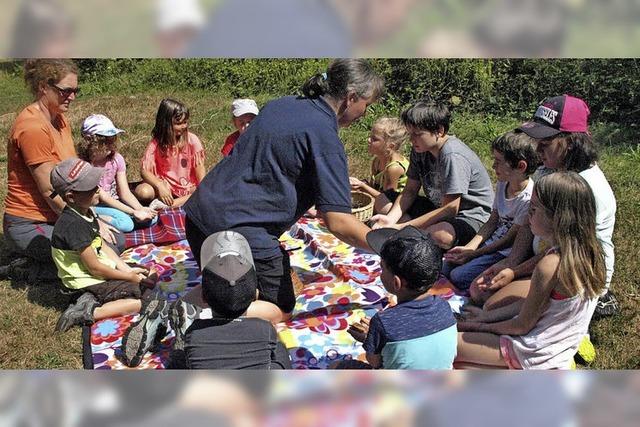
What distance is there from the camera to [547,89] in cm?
816

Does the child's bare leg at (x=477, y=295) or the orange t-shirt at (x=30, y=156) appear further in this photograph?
the orange t-shirt at (x=30, y=156)

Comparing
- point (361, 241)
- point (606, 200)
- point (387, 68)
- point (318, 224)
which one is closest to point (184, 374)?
point (361, 241)

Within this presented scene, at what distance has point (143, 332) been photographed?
368 cm

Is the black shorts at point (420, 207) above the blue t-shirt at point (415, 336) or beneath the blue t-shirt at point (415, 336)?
above

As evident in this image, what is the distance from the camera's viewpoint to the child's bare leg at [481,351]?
3.36 meters

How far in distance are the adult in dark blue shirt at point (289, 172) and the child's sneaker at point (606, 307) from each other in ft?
4.79

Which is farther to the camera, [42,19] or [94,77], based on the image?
[94,77]

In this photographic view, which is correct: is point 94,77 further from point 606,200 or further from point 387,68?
point 606,200

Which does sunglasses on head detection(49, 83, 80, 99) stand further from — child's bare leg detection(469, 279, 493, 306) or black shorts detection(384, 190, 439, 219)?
child's bare leg detection(469, 279, 493, 306)

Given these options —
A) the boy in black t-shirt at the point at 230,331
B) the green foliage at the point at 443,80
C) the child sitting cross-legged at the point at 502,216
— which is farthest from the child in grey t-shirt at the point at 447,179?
the green foliage at the point at 443,80

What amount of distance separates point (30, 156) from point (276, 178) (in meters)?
1.86

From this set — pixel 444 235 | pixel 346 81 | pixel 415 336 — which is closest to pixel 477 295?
pixel 444 235

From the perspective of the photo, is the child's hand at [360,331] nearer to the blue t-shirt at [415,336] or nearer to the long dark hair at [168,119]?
the blue t-shirt at [415,336]

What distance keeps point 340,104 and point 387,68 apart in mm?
5057
